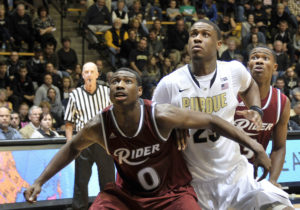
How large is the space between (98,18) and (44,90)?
2963 mm

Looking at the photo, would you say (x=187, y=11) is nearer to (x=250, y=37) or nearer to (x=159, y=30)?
(x=159, y=30)

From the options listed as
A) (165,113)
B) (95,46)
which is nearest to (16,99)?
(95,46)

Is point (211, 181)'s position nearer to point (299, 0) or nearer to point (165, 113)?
point (165, 113)

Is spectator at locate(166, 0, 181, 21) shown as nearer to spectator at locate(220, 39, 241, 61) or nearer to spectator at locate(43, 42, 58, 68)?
spectator at locate(220, 39, 241, 61)

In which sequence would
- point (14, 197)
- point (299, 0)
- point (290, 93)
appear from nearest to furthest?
point (14, 197) < point (290, 93) < point (299, 0)

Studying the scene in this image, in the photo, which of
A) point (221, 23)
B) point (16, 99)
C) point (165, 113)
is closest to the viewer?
point (165, 113)

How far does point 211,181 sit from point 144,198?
1.69 ft

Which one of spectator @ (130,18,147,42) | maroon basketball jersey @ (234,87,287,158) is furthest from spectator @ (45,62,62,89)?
maroon basketball jersey @ (234,87,287,158)

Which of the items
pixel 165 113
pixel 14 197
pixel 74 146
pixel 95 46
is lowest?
pixel 14 197

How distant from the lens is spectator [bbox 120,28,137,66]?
11500 mm

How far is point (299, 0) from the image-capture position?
16.1 m

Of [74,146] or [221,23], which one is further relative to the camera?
[221,23]

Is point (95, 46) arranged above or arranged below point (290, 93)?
above

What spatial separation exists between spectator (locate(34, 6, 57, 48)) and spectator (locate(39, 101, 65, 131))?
8.01ft
